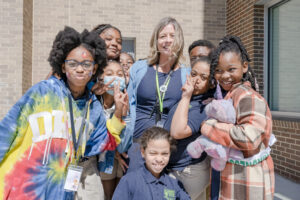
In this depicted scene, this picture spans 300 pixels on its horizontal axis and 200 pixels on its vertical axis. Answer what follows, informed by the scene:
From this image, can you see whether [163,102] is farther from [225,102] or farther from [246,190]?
[246,190]

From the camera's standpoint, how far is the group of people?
1.88 m

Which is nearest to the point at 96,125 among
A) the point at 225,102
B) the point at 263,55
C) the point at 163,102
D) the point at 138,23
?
the point at 163,102

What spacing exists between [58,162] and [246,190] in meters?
1.34

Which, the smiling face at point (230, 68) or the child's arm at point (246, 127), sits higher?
the smiling face at point (230, 68)

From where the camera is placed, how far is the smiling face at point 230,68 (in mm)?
2074

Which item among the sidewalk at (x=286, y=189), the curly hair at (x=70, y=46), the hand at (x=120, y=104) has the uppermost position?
the curly hair at (x=70, y=46)

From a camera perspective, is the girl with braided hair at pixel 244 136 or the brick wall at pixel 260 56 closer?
the girl with braided hair at pixel 244 136

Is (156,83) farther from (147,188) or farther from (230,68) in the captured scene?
(147,188)

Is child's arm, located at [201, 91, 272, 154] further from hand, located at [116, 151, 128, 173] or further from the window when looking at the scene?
the window

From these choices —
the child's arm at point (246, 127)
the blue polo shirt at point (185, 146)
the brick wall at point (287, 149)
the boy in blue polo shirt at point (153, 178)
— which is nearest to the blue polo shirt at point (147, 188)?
the boy in blue polo shirt at point (153, 178)

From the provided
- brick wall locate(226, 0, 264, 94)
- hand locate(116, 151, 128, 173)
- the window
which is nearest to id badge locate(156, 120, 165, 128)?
hand locate(116, 151, 128, 173)

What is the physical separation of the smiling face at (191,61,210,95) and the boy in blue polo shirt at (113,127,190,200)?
1.62ft

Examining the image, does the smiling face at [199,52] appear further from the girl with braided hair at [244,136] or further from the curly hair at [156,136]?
the curly hair at [156,136]

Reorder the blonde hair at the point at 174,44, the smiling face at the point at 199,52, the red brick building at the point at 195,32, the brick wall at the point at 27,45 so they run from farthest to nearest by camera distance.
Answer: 1. the brick wall at the point at 27,45
2. the red brick building at the point at 195,32
3. the smiling face at the point at 199,52
4. the blonde hair at the point at 174,44
